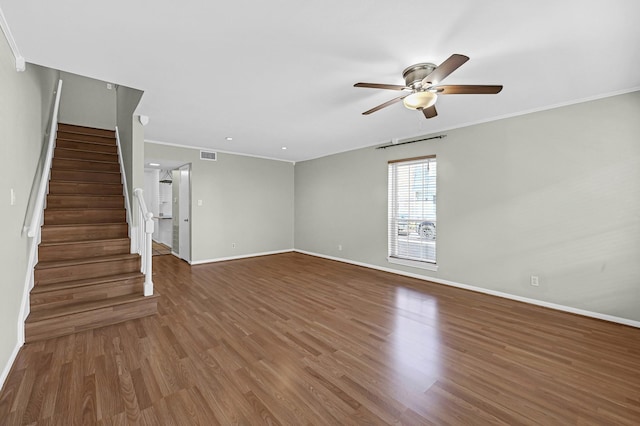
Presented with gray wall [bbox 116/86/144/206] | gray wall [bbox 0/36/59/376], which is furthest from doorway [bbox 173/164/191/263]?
gray wall [bbox 0/36/59/376]

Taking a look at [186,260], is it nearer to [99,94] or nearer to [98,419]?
[99,94]

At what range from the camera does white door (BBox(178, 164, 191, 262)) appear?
231 inches

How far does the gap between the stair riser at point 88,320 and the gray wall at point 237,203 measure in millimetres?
2718

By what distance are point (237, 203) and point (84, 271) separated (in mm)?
3454

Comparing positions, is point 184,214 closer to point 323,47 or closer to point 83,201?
point 83,201

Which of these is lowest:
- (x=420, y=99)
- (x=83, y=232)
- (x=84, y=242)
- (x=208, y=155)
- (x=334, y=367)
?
(x=334, y=367)

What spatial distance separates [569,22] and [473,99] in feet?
4.39

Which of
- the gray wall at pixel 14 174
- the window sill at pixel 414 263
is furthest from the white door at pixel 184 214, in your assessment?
the window sill at pixel 414 263

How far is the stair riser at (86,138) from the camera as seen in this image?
4.48 meters

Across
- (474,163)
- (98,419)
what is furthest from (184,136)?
(474,163)

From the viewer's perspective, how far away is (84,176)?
414cm

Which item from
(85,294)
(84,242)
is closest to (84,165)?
(84,242)

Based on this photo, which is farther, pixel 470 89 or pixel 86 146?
pixel 86 146

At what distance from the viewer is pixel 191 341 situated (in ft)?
8.33
